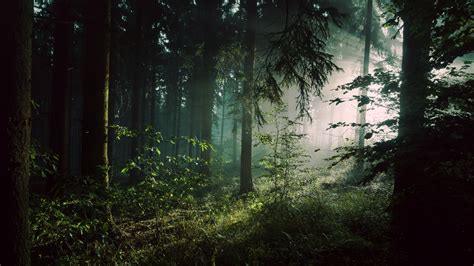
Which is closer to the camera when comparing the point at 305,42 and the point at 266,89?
the point at 305,42

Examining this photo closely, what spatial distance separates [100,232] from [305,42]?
197 inches

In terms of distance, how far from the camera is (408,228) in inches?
184

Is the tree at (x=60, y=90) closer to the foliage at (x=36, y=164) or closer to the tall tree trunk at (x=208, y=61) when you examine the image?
the foliage at (x=36, y=164)

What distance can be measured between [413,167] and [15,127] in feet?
14.5

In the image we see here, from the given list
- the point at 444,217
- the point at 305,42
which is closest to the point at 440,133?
the point at 444,217

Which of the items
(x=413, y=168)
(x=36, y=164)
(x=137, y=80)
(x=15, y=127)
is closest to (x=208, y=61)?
(x=137, y=80)

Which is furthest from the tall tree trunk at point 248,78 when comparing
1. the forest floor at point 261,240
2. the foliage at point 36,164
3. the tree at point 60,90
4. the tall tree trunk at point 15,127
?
the tall tree trunk at point 15,127

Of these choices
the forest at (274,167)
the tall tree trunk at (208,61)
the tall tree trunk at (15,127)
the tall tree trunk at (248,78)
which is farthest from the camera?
the tall tree trunk at (208,61)

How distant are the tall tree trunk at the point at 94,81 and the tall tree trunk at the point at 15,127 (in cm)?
265

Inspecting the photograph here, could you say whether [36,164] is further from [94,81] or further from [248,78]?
[248,78]

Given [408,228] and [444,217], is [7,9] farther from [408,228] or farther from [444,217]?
[408,228]

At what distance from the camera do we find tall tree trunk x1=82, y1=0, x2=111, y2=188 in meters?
5.67

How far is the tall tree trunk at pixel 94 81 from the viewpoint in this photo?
5668 mm

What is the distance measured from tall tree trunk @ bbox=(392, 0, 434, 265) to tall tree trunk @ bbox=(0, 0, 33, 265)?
4171mm
